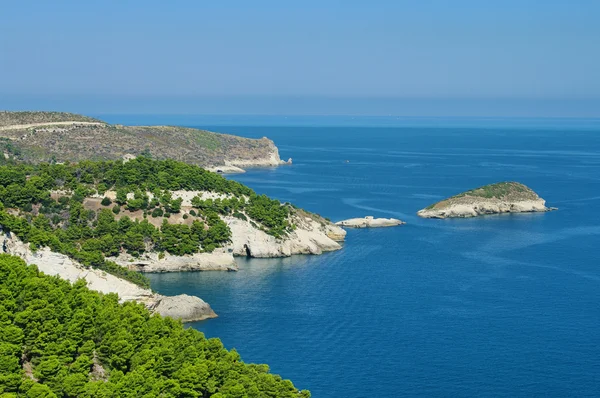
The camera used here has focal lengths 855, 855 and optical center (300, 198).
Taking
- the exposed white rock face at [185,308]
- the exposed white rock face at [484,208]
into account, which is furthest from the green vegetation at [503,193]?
the exposed white rock face at [185,308]

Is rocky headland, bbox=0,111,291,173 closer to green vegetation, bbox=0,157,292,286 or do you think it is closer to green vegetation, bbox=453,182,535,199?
green vegetation, bbox=0,157,292,286

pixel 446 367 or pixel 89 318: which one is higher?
pixel 89 318

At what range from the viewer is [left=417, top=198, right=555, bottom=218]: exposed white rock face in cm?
13100

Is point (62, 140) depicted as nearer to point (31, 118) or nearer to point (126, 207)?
point (31, 118)

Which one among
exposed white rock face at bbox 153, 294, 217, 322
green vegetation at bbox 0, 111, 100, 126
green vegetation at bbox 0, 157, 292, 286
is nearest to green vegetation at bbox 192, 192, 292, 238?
green vegetation at bbox 0, 157, 292, 286

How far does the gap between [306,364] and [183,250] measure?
114ft

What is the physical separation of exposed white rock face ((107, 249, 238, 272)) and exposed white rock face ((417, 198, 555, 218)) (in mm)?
47577

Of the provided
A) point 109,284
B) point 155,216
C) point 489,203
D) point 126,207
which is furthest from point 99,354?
point 489,203

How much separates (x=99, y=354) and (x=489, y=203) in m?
97.8

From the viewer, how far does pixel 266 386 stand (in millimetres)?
48094

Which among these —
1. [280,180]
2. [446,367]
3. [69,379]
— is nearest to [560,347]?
[446,367]

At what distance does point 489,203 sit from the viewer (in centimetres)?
13612

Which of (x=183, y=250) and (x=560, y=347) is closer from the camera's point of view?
(x=560, y=347)

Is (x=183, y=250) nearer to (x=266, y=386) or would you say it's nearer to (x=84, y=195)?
(x=84, y=195)
